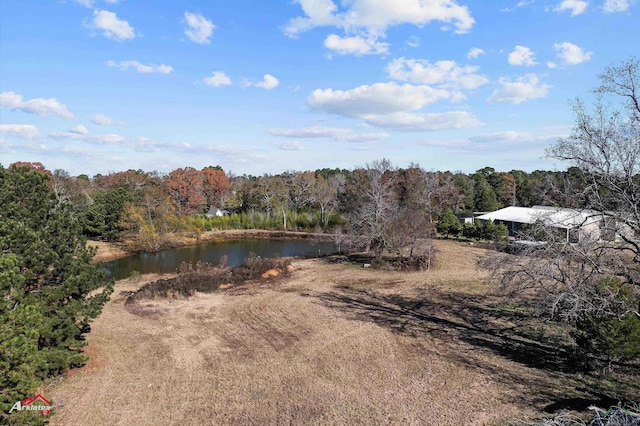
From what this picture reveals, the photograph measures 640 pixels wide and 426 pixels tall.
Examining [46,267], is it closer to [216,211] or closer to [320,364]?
[320,364]

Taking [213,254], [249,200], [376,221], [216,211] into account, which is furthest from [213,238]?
[376,221]

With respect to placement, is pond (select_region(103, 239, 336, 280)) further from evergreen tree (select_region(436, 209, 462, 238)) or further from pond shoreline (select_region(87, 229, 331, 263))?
evergreen tree (select_region(436, 209, 462, 238))

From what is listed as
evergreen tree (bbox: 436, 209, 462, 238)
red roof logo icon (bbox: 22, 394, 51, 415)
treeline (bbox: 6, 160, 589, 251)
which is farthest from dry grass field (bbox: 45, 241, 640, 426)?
treeline (bbox: 6, 160, 589, 251)

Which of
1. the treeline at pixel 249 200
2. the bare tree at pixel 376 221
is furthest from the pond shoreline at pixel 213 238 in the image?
the bare tree at pixel 376 221

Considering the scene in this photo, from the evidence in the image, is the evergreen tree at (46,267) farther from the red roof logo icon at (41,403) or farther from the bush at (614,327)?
the bush at (614,327)

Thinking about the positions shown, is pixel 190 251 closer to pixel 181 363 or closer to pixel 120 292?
pixel 120 292
